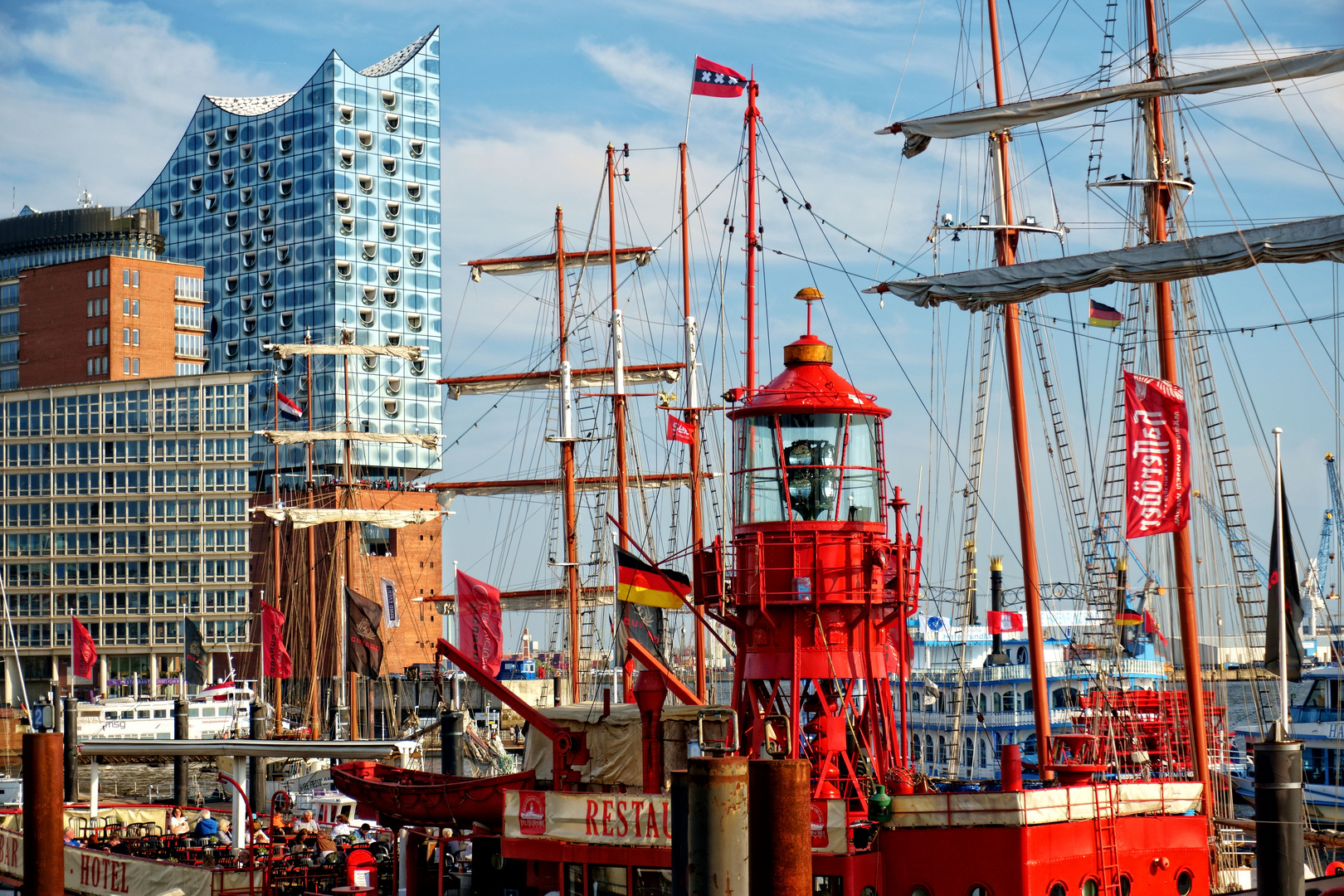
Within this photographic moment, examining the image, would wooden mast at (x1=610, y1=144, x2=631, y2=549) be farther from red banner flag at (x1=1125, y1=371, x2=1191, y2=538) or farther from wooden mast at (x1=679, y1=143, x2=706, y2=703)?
red banner flag at (x1=1125, y1=371, x2=1191, y2=538)

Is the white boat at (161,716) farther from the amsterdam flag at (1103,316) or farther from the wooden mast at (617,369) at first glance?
the amsterdam flag at (1103,316)

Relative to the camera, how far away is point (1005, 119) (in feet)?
110

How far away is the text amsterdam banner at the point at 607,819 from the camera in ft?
70.2

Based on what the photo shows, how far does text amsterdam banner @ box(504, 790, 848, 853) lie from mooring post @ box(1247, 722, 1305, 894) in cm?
686

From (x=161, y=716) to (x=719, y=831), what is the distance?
91067 millimetres

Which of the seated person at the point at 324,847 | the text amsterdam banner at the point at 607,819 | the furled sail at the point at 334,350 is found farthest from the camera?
the furled sail at the point at 334,350

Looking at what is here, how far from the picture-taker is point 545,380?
66000mm

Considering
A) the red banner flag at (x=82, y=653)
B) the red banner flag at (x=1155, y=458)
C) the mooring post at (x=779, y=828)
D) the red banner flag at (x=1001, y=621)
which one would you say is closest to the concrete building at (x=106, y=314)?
the red banner flag at (x=82, y=653)

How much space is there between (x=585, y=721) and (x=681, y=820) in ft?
28.2

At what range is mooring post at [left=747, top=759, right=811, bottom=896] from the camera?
630 inches

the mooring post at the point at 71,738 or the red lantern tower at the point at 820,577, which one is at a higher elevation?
the red lantern tower at the point at 820,577

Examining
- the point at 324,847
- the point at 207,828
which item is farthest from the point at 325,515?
the point at 324,847

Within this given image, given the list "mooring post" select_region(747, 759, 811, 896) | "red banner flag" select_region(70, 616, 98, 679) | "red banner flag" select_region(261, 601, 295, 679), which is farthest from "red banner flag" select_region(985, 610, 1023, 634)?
"mooring post" select_region(747, 759, 811, 896)

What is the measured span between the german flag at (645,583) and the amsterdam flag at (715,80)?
652 inches
